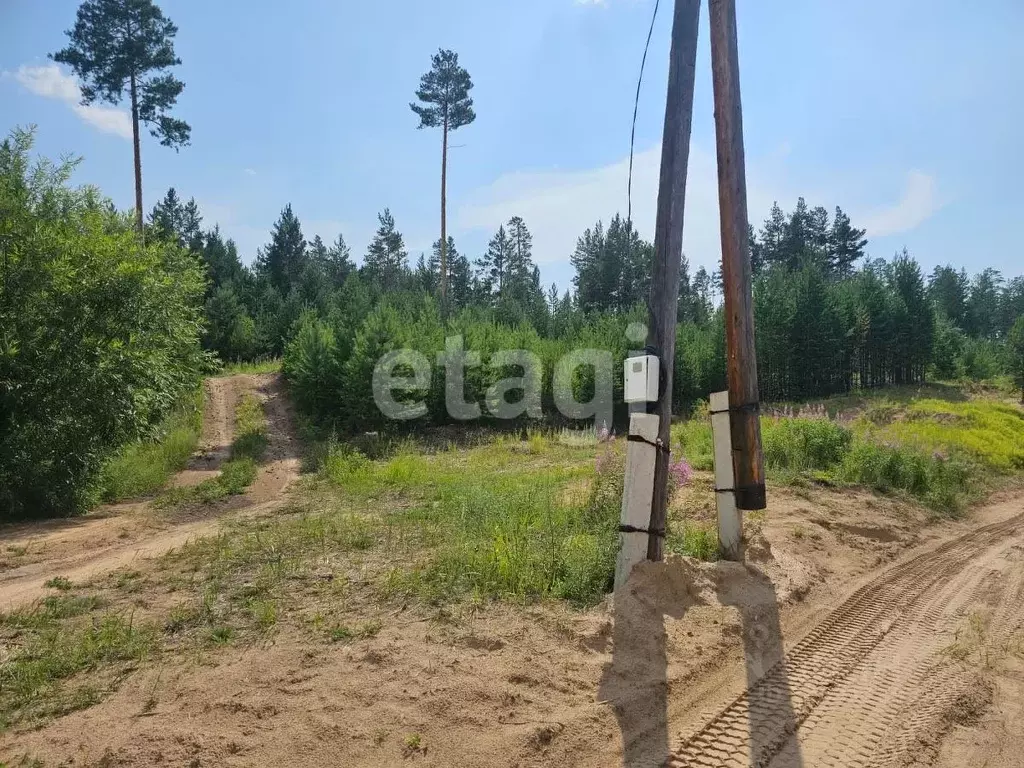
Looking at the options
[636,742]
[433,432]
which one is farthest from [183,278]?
[636,742]

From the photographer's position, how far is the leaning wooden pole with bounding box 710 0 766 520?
547 centimetres

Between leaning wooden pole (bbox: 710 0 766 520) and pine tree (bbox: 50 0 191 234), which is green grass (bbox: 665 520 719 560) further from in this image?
pine tree (bbox: 50 0 191 234)

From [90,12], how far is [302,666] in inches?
939

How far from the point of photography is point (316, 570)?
5590mm

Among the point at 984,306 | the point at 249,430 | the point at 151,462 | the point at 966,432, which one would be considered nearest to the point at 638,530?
the point at 151,462

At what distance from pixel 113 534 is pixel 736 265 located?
802cm

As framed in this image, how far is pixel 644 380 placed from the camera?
4.78 m

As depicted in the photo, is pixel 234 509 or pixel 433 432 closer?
pixel 234 509

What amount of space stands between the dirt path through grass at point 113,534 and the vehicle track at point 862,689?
547 cm

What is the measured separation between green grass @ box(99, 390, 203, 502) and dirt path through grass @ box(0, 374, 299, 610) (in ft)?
1.21

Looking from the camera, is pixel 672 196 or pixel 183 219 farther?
pixel 183 219

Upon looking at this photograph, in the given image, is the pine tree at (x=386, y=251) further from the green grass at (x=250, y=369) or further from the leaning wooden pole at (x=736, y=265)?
the leaning wooden pole at (x=736, y=265)

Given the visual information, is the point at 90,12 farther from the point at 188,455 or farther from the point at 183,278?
the point at 188,455

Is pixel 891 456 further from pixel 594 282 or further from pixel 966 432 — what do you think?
pixel 594 282
